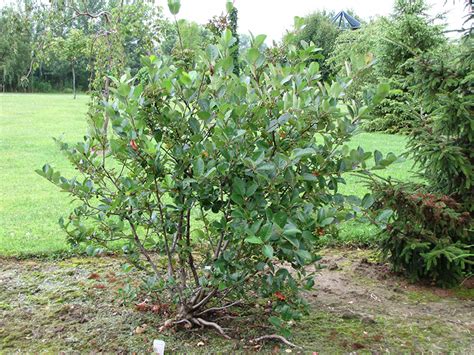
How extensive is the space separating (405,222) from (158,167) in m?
1.97

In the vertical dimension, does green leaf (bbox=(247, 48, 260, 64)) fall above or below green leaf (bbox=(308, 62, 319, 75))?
above

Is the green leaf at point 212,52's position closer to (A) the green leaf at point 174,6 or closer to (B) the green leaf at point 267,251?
(A) the green leaf at point 174,6

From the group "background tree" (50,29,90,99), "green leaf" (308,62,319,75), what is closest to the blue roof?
"background tree" (50,29,90,99)

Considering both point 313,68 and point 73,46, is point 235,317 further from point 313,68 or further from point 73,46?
point 73,46

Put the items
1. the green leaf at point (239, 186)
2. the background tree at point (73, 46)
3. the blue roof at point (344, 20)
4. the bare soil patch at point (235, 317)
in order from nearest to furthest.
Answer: the green leaf at point (239, 186), the bare soil patch at point (235, 317), the background tree at point (73, 46), the blue roof at point (344, 20)

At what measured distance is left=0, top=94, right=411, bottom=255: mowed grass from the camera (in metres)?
4.43

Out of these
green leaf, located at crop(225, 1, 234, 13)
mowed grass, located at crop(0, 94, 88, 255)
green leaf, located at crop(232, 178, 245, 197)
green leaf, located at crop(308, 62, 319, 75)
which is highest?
green leaf, located at crop(225, 1, 234, 13)

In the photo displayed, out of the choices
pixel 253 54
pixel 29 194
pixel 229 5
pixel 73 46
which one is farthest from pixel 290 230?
pixel 73 46

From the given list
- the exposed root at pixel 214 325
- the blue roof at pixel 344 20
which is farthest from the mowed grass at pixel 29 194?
the blue roof at pixel 344 20

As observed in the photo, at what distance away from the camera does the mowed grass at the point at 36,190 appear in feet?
14.5

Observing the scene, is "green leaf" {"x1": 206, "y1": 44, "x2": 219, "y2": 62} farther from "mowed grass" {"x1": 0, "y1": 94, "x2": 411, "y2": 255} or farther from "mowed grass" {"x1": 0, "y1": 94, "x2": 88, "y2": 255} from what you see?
"mowed grass" {"x1": 0, "y1": 94, "x2": 88, "y2": 255}

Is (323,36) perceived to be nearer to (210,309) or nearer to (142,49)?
(142,49)

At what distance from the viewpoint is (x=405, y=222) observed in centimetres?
340

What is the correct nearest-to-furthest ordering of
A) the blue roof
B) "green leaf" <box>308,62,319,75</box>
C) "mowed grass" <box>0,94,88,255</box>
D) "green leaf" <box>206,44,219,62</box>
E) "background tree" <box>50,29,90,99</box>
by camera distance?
Result: "green leaf" <box>206,44,219,62</box> < "green leaf" <box>308,62,319,75</box> < "mowed grass" <box>0,94,88,255</box> < "background tree" <box>50,29,90,99</box> < the blue roof
